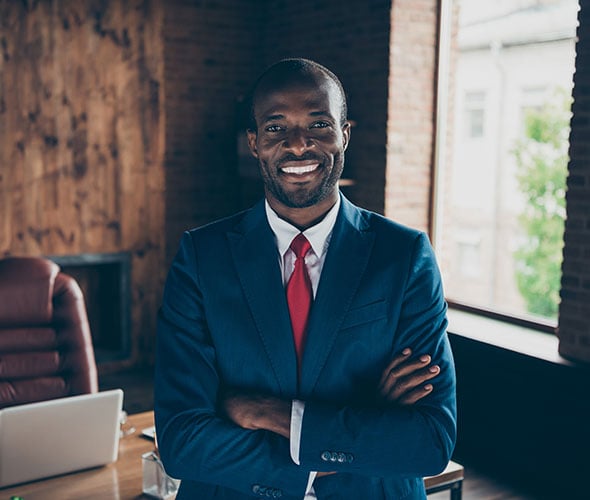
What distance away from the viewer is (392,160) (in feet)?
16.2

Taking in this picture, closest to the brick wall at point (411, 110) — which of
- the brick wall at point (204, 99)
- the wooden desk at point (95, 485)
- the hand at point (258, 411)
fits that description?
the brick wall at point (204, 99)

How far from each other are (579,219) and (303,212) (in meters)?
2.67

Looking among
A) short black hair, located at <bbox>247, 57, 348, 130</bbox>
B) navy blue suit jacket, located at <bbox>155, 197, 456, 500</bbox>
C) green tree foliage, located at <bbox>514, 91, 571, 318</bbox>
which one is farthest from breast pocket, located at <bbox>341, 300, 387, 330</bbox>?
green tree foliage, located at <bbox>514, 91, 571, 318</bbox>

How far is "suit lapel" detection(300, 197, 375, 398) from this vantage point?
4.85ft

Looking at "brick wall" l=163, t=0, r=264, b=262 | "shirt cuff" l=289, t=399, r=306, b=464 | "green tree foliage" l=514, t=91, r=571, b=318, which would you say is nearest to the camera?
"shirt cuff" l=289, t=399, r=306, b=464

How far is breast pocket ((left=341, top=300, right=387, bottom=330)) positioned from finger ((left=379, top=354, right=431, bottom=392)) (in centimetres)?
11

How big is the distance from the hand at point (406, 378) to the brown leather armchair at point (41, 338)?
1.78 m

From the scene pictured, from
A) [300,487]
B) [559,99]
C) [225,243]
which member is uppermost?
[559,99]

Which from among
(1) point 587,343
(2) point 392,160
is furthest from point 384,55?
(1) point 587,343

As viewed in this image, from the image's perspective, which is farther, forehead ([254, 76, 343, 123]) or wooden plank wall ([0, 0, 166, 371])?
wooden plank wall ([0, 0, 166, 371])

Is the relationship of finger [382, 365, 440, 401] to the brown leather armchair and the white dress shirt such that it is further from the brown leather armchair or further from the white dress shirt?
the brown leather armchair

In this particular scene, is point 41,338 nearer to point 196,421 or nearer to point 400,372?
point 196,421

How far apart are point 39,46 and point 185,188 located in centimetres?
147

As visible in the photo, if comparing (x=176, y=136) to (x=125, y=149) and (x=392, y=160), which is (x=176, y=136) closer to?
(x=125, y=149)
